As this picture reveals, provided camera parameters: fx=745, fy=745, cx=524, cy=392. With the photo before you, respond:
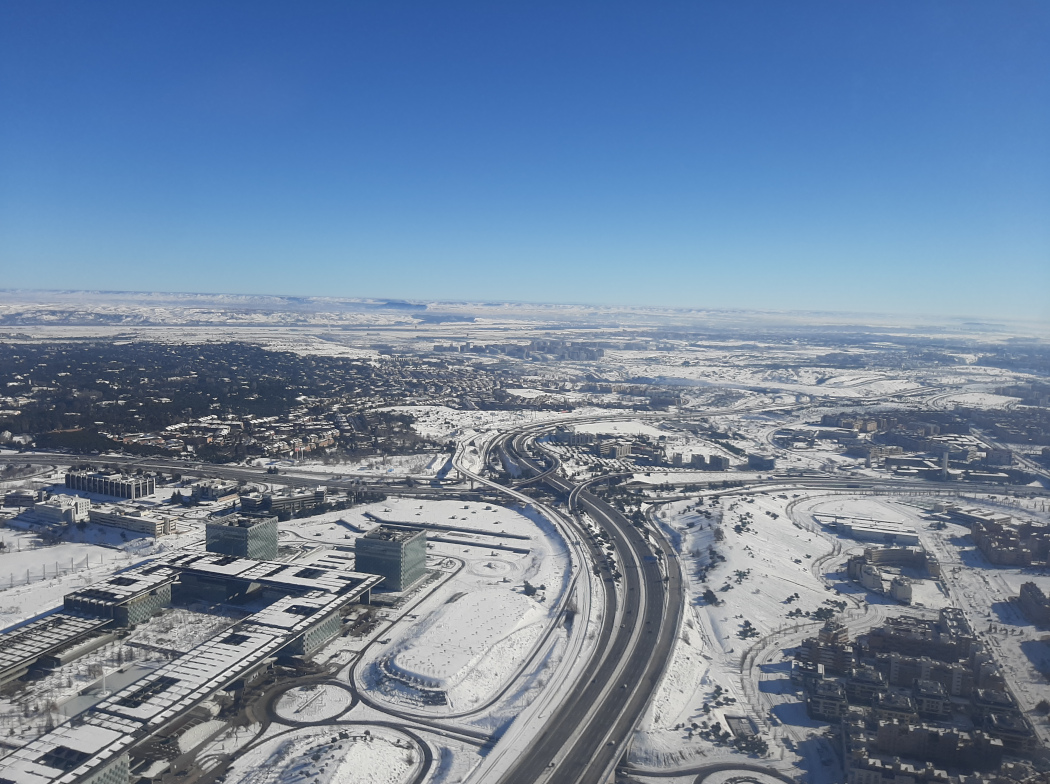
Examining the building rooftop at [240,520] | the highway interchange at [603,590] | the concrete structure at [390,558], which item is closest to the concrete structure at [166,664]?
the concrete structure at [390,558]

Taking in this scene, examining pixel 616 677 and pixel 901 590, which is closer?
pixel 616 677

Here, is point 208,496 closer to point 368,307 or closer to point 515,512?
point 515,512

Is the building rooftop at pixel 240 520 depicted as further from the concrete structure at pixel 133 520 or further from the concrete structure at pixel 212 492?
the concrete structure at pixel 212 492

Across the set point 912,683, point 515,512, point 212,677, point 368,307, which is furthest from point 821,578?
point 368,307

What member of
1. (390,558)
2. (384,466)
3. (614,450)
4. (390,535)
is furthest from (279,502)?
(614,450)

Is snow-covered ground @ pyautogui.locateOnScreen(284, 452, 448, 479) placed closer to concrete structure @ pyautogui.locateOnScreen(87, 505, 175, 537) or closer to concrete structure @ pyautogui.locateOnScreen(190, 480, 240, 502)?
concrete structure @ pyautogui.locateOnScreen(190, 480, 240, 502)

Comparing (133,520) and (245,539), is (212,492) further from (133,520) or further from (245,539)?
(245,539)

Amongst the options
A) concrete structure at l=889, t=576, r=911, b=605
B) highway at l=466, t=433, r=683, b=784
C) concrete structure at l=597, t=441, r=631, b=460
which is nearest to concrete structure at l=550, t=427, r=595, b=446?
concrete structure at l=597, t=441, r=631, b=460
